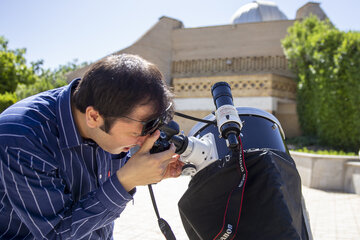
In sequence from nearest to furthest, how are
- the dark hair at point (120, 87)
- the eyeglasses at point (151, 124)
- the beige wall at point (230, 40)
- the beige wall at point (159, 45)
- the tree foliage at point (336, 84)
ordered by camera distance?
the dark hair at point (120, 87), the eyeglasses at point (151, 124), the tree foliage at point (336, 84), the beige wall at point (230, 40), the beige wall at point (159, 45)

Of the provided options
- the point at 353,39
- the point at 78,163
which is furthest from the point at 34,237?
the point at 353,39

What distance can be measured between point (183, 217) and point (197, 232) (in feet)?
0.48

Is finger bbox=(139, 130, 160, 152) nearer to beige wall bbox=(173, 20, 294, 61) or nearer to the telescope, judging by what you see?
the telescope

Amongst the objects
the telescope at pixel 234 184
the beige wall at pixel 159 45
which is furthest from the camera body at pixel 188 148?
the beige wall at pixel 159 45

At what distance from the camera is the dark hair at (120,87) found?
1.39 m

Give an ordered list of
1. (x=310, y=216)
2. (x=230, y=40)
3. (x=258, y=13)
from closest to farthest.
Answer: (x=310, y=216)
(x=230, y=40)
(x=258, y=13)

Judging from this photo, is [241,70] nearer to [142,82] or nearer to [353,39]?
[353,39]

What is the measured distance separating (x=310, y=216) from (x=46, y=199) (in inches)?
190

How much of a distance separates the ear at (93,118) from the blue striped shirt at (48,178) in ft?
0.24

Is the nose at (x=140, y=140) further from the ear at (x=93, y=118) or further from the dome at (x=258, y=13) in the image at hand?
the dome at (x=258, y=13)

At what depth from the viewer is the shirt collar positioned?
147 centimetres

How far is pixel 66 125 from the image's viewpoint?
58.4 inches

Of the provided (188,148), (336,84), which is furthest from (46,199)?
(336,84)

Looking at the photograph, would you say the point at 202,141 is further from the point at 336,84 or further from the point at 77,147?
the point at 336,84
